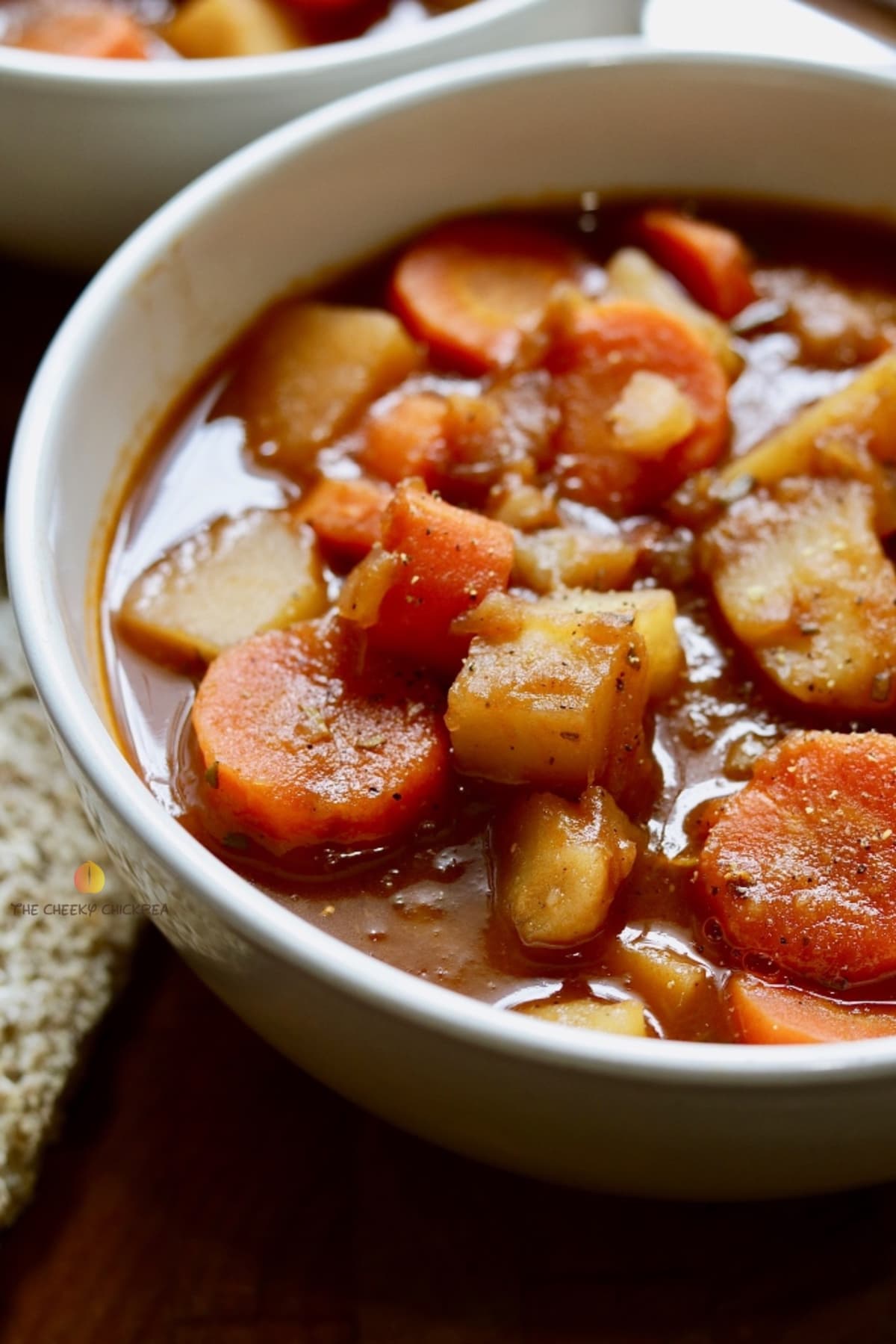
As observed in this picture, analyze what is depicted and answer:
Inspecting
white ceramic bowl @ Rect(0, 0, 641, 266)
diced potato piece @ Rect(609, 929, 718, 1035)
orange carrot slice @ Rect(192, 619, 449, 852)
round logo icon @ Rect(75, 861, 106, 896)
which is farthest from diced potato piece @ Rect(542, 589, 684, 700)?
white ceramic bowl @ Rect(0, 0, 641, 266)

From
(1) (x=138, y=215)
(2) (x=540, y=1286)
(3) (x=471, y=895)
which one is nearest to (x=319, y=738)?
(3) (x=471, y=895)

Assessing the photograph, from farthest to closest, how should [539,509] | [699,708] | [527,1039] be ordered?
[539,509], [699,708], [527,1039]

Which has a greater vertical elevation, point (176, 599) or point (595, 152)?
point (595, 152)

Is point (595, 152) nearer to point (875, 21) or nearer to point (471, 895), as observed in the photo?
point (875, 21)

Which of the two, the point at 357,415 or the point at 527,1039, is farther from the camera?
the point at 357,415

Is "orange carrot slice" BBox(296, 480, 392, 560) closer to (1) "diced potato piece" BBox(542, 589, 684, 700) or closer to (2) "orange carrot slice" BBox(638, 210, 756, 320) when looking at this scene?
(1) "diced potato piece" BBox(542, 589, 684, 700)
